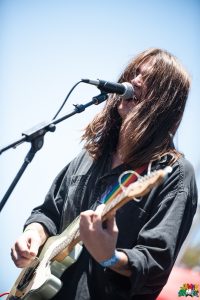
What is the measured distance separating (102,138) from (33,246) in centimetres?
76

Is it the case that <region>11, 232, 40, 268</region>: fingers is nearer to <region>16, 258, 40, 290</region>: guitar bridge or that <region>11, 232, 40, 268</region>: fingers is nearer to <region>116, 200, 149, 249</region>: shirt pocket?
<region>16, 258, 40, 290</region>: guitar bridge

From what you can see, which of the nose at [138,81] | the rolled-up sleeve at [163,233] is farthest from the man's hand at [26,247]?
the nose at [138,81]

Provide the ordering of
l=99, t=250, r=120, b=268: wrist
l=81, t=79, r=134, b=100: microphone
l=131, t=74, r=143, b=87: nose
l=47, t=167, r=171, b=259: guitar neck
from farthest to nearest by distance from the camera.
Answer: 1. l=131, t=74, r=143, b=87: nose
2. l=81, t=79, r=134, b=100: microphone
3. l=99, t=250, r=120, b=268: wrist
4. l=47, t=167, r=171, b=259: guitar neck

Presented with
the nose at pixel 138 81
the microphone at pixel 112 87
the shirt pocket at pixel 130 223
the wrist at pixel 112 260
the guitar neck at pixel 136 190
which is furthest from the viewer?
the nose at pixel 138 81

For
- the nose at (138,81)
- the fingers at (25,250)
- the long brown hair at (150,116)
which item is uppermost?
the nose at (138,81)

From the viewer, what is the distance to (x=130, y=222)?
1997 millimetres

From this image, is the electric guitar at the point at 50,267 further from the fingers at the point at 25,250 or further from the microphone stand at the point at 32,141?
the microphone stand at the point at 32,141

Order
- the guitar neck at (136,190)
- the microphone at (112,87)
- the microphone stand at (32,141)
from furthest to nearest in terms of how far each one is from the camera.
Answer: the microphone at (112,87) → the microphone stand at (32,141) → the guitar neck at (136,190)

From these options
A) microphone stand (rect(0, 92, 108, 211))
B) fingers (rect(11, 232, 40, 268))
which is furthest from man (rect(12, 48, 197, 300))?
microphone stand (rect(0, 92, 108, 211))

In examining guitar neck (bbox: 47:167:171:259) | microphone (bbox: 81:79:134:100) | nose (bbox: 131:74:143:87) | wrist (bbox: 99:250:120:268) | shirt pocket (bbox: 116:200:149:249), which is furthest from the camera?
nose (bbox: 131:74:143:87)

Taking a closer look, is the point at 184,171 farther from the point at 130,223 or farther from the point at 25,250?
the point at 25,250

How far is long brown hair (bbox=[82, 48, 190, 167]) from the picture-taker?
2.20m

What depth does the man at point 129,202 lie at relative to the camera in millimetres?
1748

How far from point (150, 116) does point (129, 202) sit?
49 centimetres
